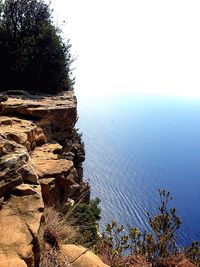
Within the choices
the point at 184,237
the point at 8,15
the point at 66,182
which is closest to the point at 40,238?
the point at 66,182

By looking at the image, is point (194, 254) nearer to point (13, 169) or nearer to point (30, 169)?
point (30, 169)

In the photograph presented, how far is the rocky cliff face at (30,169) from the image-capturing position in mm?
4075

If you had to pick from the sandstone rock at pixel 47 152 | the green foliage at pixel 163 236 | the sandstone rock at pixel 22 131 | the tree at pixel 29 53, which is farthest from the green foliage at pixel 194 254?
the tree at pixel 29 53

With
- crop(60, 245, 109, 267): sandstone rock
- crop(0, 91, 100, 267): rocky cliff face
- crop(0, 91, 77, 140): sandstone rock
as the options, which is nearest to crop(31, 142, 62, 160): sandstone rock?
crop(0, 91, 100, 267): rocky cliff face

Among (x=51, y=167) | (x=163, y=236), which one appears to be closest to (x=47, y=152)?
(x=51, y=167)

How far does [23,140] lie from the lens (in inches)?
323

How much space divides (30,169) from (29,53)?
11622 millimetres

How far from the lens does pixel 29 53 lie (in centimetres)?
1600

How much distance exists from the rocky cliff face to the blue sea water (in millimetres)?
5384

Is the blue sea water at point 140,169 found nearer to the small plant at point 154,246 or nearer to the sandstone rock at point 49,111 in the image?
the sandstone rock at point 49,111

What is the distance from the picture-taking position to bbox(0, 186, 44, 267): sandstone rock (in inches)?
150

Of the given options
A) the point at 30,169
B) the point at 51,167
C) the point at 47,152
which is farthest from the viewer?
the point at 47,152

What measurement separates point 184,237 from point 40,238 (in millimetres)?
42034

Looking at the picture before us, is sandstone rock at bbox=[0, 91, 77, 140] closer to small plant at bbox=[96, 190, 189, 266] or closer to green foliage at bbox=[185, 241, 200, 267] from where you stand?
small plant at bbox=[96, 190, 189, 266]
